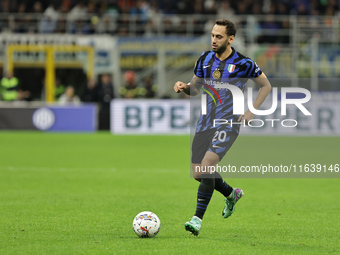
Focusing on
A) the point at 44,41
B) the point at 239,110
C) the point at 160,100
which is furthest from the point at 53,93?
the point at 239,110

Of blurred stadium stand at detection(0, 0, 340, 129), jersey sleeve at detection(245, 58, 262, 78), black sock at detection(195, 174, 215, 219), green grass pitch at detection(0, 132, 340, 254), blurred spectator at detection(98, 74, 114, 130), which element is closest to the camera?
green grass pitch at detection(0, 132, 340, 254)

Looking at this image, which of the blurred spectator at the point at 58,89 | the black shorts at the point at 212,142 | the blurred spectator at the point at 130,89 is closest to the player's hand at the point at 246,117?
the black shorts at the point at 212,142

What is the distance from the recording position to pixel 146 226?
20.9 feet

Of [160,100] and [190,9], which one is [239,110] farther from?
[190,9]

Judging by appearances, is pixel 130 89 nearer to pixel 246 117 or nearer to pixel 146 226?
pixel 246 117

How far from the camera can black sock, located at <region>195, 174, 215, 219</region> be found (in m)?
6.52

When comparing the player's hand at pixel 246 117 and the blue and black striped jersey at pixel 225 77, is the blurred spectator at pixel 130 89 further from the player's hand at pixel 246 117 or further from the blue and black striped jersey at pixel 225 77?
the player's hand at pixel 246 117

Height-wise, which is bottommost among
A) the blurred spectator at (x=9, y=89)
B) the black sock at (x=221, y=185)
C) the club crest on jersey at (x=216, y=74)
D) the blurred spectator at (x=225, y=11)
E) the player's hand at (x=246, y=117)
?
the blurred spectator at (x=9, y=89)

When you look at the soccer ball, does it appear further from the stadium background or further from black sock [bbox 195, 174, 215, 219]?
black sock [bbox 195, 174, 215, 219]

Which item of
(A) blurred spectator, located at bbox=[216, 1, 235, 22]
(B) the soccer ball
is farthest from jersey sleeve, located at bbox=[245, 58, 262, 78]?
(A) blurred spectator, located at bbox=[216, 1, 235, 22]

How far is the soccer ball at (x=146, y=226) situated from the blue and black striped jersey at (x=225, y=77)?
101cm

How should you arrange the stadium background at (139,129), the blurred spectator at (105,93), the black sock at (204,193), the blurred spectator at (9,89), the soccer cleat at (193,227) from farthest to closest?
the blurred spectator at (9,89) < the blurred spectator at (105,93) < the stadium background at (139,129) < the black sock at (204,193) < the soccer cleat at (193,227)

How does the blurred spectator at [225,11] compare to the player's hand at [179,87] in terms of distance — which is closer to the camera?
the player's hand at [179,87]

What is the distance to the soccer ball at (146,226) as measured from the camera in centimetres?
638
